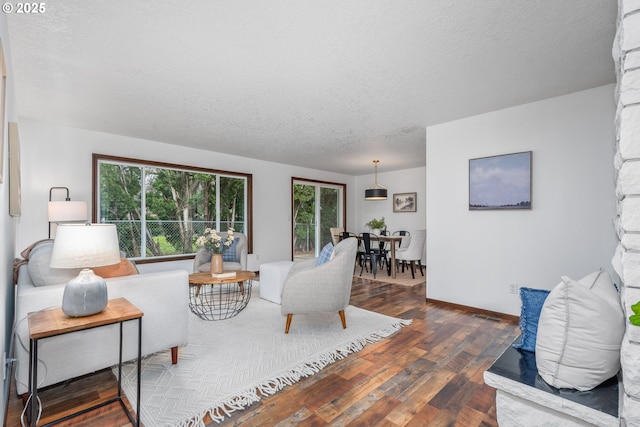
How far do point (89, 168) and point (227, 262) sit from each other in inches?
91.1

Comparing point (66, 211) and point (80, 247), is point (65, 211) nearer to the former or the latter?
point (66, 211)

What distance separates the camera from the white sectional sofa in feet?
5.65

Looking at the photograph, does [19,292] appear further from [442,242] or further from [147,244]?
[442,242]

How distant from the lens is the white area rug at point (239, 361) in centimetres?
183

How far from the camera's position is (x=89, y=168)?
13.9 feet

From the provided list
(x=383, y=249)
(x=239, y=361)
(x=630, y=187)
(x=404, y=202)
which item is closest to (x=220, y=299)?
(x=239, y=361)

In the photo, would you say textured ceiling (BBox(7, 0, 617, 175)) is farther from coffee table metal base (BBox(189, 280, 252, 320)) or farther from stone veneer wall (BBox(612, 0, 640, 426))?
coffee table metal base (BBox(189, 280, 252, 320))

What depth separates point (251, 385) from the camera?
203 cm

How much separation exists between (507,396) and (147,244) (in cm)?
495

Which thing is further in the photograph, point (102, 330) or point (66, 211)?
point (66, 211)

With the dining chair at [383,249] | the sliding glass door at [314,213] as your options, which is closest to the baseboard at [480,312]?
the dining chair at [383,249]

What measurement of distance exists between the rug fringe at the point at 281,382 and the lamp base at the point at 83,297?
79cm

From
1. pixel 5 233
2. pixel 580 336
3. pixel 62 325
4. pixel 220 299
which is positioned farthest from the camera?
pixel 220 299

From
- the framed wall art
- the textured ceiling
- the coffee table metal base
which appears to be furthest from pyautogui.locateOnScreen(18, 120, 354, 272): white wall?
the framed wall art
